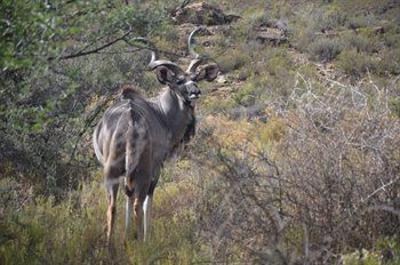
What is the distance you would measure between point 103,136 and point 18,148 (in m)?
1.81

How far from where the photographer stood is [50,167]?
7891mm

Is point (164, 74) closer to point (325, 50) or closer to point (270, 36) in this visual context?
point (325, 50)

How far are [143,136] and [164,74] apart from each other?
1.79m

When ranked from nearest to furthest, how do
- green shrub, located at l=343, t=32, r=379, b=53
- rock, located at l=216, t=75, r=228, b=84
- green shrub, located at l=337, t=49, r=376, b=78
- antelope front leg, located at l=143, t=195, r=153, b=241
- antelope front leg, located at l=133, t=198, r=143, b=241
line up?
antelope front leg, located at l=133, t=198, r=143, b=241 → antelope front leg, located at l=143, t=195, r=153, b=241 → rock, located at l=216, t=75, r=228, b=84 → green shrub, located at l=337, t=49, r=376, b=78 → green shrub, located at l=343, t=32, r=379, b=53

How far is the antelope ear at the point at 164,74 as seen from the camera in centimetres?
779

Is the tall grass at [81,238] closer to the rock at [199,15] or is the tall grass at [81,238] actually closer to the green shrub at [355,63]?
the green shrub at [355,63]

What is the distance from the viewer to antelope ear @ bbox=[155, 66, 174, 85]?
779cm

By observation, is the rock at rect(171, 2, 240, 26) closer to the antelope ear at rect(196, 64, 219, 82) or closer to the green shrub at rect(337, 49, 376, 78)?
the green shrub at rect(337, 49, 376, 78)

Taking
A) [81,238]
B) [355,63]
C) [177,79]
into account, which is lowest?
[355,63]

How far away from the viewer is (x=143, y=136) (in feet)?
20.5

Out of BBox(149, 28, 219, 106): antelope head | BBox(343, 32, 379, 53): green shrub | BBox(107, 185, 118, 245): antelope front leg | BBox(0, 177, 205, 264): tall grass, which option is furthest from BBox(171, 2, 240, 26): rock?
BBox(107, 185, 118, 245): antelope front leg

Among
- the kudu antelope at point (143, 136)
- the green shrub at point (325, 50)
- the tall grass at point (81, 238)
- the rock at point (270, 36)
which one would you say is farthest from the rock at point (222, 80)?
the tall grass at point (81, 238)

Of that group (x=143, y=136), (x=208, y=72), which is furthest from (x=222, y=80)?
(x=143, y=136)

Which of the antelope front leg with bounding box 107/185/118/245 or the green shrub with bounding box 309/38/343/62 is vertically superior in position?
the antelope front leg with bounding box 107/185/118/245
